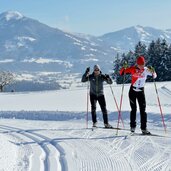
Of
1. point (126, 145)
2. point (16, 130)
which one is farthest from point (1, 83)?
point (126, 145)

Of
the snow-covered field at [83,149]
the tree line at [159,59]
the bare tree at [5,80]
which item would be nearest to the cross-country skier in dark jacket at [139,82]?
the snow-covered field at [83,149]

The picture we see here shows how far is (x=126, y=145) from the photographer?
9.84 m

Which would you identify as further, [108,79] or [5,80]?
[5,80]

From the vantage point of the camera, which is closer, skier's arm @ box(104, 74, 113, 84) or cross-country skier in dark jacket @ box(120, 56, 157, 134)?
cross-country skier in dark jacket @ box(120, 56, 157, 134)

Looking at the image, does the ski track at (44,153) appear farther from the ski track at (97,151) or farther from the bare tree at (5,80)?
the bare tree at (5,80)

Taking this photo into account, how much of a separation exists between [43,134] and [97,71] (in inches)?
100

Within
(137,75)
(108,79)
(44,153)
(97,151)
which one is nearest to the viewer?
(44,153)

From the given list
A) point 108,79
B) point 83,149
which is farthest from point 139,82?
point 83,149

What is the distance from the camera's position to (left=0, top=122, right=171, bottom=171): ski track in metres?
7.81

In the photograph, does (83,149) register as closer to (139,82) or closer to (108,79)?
(139,82)

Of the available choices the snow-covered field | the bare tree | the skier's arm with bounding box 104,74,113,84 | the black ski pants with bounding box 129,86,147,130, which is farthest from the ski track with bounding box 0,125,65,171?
the bare tree

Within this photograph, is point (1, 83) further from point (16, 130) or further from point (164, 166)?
point (164, 166)

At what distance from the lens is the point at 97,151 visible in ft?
30.7

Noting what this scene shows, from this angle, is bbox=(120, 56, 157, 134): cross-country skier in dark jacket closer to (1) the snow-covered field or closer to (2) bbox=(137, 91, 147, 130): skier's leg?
(2) bbox=(137, 91, 147, 130): skier's leg
